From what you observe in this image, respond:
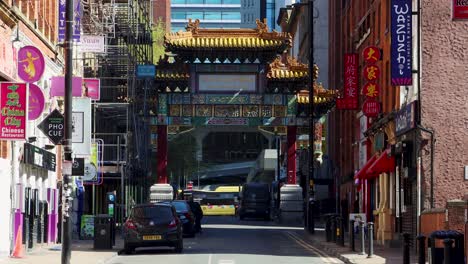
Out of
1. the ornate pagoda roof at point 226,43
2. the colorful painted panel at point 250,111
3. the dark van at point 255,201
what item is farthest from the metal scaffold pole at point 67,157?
the dark van at point 255,201

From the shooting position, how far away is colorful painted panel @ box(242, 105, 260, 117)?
207ft

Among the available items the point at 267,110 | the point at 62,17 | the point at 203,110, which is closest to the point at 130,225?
the point at 62,17

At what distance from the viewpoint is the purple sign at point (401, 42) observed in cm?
3644

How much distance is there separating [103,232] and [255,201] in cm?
4721

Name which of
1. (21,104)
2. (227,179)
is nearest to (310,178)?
(21,104)

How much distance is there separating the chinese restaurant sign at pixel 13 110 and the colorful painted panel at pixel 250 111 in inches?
1292

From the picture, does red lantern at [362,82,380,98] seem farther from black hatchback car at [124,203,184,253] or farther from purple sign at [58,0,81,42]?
black hatchback car at [124,203,184,253]

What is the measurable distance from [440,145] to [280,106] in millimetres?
28283

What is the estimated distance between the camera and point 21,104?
101 feet

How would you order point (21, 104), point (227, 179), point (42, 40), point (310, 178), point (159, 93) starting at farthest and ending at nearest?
point (227, 179)
point (159, 93)
point (310, 178)
point (42, 40)
point (21, 104)

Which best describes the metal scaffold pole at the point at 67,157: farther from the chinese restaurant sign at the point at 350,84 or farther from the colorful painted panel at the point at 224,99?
the colorful painted panel at the point at 224,99

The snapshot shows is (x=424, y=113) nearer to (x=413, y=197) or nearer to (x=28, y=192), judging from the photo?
(x=413, y=197)

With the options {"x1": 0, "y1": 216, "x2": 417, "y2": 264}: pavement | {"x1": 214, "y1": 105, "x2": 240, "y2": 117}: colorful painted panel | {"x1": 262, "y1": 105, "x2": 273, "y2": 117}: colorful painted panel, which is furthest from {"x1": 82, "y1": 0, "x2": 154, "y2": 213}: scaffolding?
{"x1": 0, "y1": 216, "x2": 417, "y2": 264}: pavement

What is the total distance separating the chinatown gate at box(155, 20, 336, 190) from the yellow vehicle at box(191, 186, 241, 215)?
51.0m
